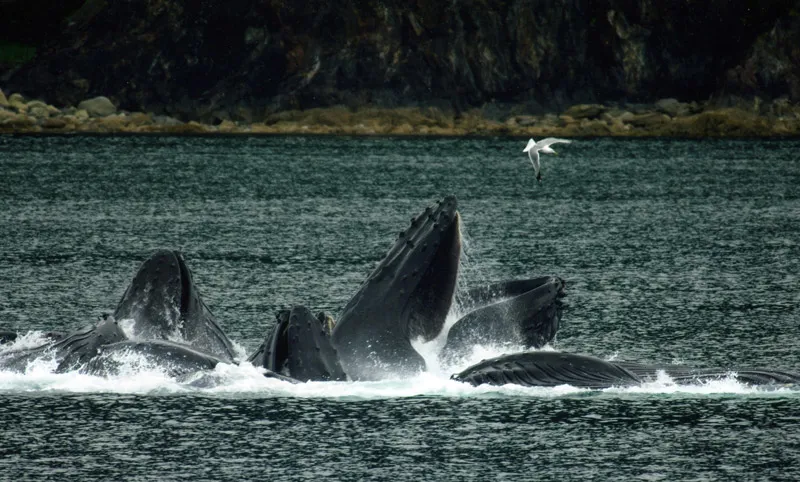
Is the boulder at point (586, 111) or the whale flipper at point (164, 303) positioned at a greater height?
the whale flipper at point (164, 303)

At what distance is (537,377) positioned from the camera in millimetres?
19953

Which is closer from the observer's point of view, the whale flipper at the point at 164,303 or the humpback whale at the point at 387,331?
the humpback whale at the point at 387,331

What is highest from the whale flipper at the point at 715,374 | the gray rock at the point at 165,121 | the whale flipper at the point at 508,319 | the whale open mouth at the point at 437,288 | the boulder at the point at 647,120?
the whale open mouth at the point at 437,288

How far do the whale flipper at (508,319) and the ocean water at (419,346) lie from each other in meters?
0.29

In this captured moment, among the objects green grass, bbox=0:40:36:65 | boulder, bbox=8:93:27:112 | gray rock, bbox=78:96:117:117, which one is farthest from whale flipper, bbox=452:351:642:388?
green grass, bbox=0:40:36:65

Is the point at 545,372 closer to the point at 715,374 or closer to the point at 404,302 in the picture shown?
the point at 404,302

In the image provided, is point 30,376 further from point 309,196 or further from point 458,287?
point 309,196

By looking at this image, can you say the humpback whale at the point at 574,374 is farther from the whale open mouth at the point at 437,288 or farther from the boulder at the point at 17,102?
the boulder at the point at 17,102

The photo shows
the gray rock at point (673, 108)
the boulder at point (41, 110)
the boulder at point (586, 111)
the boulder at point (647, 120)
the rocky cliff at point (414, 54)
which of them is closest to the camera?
the boulder at point (647, 120)

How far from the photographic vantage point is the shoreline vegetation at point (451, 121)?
432 ft

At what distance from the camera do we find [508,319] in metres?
20.1

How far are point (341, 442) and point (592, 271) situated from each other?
18018mm

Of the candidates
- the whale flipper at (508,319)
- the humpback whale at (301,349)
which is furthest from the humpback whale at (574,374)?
the humpback whale at (301,349)

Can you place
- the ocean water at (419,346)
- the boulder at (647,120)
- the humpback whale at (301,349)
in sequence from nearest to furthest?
1. the ocean water at (419,346)
2. the humpback whale at (301,349)
3. the boulder at (647,120)
